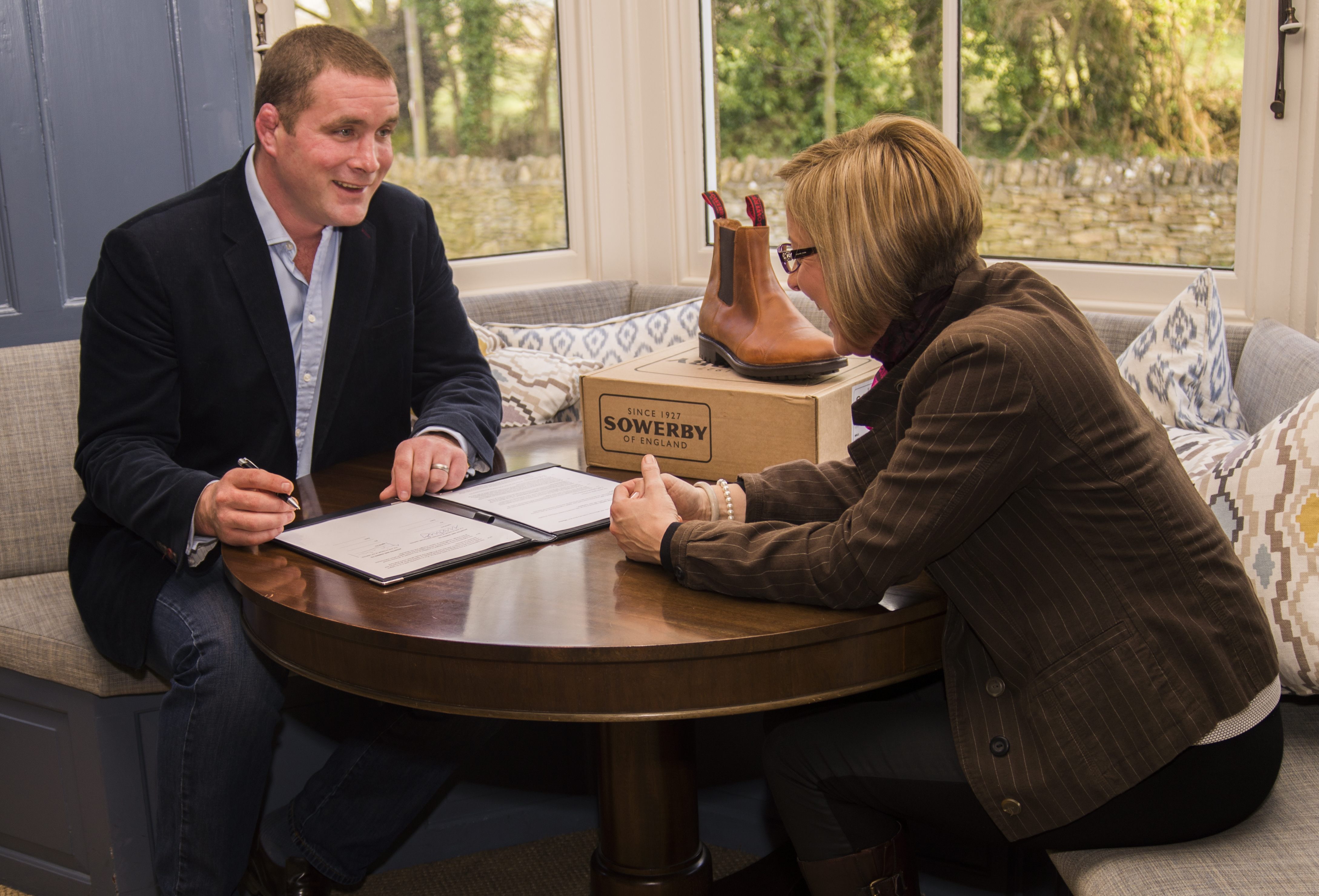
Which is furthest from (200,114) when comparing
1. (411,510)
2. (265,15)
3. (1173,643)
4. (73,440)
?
(1173,643)

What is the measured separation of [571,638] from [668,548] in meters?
0.22

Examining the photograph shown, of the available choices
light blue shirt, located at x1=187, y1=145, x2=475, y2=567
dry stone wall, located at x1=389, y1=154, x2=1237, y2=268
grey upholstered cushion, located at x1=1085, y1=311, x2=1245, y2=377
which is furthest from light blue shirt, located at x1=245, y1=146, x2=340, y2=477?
grey upholstered cushion, located at x1=1085, y1=311, x2=1245, y2=377

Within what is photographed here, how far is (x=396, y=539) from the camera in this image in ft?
4.90

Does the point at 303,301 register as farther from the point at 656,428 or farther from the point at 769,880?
the point at 769,880

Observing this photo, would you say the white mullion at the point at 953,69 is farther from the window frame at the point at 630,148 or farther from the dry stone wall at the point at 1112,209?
the dry stone wall at the point at 1112,209

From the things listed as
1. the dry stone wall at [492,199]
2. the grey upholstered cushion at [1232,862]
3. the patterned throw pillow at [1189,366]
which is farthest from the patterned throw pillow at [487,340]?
the grey upholstered cushion at [1232,862]

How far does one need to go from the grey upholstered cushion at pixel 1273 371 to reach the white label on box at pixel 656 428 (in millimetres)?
927

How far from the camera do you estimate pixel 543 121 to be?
338 cm

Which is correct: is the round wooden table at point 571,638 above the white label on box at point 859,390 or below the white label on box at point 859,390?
A: below

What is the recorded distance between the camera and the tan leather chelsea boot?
1.74 m

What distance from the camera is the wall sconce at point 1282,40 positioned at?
7.34 ft

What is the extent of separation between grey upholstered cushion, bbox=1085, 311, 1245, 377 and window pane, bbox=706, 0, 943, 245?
0.80 meters

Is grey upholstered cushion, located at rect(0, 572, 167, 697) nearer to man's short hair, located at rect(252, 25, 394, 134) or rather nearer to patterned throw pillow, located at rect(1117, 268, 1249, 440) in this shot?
man's short hair, located at rect(252, 25, 394, 134)

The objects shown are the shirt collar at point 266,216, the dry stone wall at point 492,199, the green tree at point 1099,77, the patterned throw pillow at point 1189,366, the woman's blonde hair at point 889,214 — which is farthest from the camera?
the dry stone wall at point 492,199
